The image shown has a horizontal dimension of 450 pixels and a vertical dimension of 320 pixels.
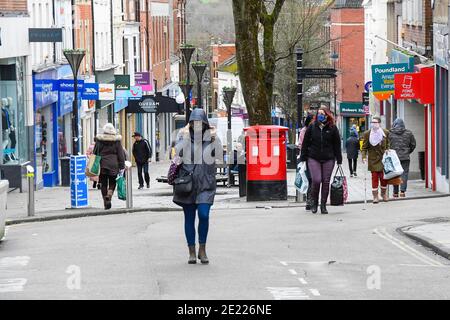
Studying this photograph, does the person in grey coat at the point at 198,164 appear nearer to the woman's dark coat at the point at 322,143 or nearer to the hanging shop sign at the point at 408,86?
the woman's dark coat at the point at 322,143

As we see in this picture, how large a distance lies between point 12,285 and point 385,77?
2673 centimetres

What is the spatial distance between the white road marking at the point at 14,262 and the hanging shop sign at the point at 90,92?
2408 cm

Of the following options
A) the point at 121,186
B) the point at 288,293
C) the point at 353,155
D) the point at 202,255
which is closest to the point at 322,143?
the point at 121,186

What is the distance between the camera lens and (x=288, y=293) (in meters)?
12.3

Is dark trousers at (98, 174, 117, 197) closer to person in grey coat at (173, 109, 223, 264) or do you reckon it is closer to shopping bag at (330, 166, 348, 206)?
shopping bag at (330, 166, 348, 206)

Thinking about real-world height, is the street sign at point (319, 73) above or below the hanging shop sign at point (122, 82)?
below

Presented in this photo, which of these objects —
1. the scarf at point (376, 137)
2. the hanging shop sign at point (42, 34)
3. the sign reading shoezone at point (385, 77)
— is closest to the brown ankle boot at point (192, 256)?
the scarf at point (376, 137)

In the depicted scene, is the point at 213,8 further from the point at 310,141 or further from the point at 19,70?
the point at 19,70

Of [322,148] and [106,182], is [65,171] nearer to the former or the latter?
[106,182]

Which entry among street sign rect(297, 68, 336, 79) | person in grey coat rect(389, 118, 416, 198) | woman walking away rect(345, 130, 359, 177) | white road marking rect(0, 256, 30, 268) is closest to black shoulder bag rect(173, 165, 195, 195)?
white road marking rect(0, 256, 30, 268)

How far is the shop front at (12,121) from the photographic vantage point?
3334 centimetres

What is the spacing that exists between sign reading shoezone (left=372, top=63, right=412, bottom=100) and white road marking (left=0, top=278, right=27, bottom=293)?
1020 inches

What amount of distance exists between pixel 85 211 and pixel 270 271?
35.1ft

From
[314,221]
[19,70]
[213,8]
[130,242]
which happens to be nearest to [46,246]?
[130,242]
